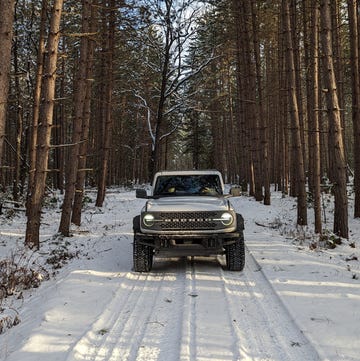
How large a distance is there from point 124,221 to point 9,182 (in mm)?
29122

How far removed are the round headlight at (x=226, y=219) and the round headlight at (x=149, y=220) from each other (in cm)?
130

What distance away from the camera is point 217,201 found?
715 centimetres

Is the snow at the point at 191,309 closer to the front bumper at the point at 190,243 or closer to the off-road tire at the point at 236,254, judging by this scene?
the off-road tire at the point at 236,254

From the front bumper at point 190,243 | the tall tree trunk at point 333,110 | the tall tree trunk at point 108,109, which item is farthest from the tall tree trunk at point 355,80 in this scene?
the tall tree trunk at point 108,109

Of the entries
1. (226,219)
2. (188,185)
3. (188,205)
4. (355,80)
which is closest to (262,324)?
(226,219)

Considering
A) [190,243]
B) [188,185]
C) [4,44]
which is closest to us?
[4,44]

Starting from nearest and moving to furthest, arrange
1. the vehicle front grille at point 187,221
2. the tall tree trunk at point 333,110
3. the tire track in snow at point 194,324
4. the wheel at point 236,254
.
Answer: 1. the tire track in snow at point 194,324
2. the vehicle front grille at point 187,221
3. the wheel at point 236,254
4. the tall tree trunk at point 333,110

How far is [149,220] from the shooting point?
267 inches

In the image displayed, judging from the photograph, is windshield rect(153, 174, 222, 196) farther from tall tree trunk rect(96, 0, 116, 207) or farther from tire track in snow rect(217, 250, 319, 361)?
tall tree trunk rect(96, 0, 116, 207)

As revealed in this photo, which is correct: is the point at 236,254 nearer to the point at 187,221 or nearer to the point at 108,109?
the point at 187,221

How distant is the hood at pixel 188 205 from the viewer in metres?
6.75

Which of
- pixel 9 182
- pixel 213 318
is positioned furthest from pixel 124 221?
pixel 9 182

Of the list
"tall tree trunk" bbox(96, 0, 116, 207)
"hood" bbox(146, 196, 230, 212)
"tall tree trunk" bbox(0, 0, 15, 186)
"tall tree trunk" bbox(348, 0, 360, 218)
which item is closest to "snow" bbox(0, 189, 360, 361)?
"hood" bbox(146, 196, 230, 212)

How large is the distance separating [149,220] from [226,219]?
143 centimetres
